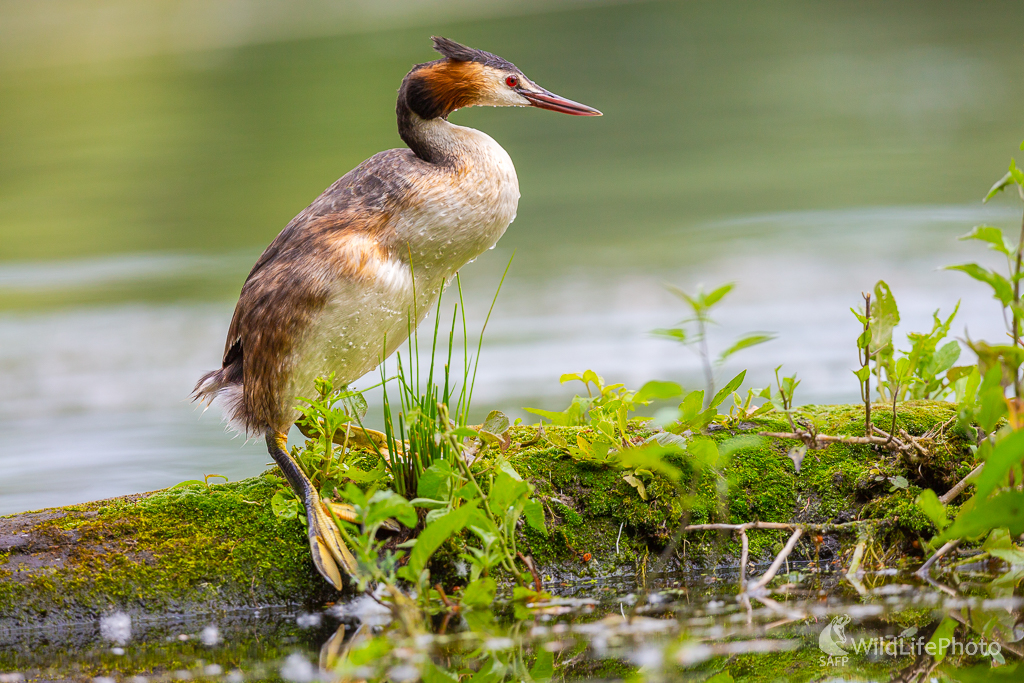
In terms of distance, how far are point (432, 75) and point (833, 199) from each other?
6.92 meters

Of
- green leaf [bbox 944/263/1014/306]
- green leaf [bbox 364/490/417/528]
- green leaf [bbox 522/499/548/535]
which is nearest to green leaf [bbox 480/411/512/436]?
green leaf [bbox 522/499/548/535]

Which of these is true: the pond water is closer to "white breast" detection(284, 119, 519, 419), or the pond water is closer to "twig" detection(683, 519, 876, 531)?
"twig" detection(683, 519, 876, 531)

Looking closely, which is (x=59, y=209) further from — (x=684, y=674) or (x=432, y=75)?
(x=684, y=674)

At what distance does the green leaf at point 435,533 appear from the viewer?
210 centimetres

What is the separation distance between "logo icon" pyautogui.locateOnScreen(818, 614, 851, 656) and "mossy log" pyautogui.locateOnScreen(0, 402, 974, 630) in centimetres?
39

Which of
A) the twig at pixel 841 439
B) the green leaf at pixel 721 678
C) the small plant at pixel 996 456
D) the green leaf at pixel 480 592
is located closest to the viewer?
the green leaf at pixel 721 678

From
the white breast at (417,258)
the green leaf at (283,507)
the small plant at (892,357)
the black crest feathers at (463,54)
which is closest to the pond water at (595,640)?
the green leaf at (283,507)

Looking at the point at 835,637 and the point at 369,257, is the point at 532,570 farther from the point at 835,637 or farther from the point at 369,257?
the point at 369,257

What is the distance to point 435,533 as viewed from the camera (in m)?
2.10

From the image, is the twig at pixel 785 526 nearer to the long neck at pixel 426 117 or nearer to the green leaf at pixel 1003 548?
the green leaf at pixel 1003 548

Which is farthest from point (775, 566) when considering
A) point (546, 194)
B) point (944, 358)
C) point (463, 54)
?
point (546, 194)

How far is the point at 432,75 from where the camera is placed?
9.43ft

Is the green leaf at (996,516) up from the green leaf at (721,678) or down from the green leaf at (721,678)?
up

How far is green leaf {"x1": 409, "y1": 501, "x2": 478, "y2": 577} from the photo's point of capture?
2096 mm
